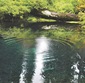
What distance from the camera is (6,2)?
29.7 meters

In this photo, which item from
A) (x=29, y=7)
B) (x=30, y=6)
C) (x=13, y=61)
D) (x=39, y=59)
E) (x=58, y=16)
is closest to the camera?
(x=13, y=61)

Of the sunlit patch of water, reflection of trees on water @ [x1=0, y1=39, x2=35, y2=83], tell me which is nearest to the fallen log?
the sunlit patch of water

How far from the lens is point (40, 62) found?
12.6 meters

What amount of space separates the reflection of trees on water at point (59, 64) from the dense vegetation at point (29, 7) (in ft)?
45.7

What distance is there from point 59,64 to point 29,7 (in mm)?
19618

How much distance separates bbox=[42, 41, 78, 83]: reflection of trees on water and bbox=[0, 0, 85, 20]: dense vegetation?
548 inches

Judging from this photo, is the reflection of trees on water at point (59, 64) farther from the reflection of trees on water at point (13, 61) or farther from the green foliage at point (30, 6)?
the green foliage at point (30, 6)

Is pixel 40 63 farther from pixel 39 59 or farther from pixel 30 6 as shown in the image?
pixel 30 6

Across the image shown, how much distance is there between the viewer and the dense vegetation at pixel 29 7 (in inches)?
1163

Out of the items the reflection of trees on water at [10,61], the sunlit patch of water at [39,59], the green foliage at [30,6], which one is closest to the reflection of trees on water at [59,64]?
the sunlit patch of water at [39,59]

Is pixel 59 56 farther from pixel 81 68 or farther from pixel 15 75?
pixel 15 75

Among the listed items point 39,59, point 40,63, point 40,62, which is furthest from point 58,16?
point 40,63

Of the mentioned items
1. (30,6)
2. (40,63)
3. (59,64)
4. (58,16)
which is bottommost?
(58,16)

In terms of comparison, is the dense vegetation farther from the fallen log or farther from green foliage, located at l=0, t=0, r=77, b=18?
the fallen log
